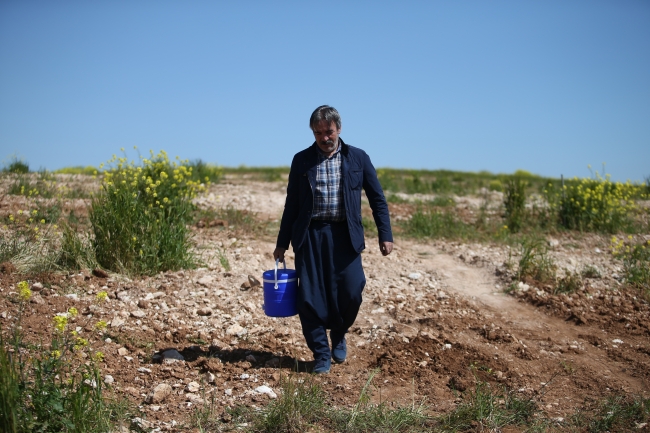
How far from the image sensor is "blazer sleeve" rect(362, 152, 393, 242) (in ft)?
14.2

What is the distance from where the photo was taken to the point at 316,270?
4.21 m

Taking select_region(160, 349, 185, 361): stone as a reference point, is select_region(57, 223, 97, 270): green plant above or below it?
above

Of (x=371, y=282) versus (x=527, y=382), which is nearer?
(x=527, y=382)

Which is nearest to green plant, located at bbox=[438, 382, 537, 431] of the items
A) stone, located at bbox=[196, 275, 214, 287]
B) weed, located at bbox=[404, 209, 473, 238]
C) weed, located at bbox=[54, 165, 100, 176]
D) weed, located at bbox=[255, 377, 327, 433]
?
weed, located at bbox=[255, 377, 327, 433]

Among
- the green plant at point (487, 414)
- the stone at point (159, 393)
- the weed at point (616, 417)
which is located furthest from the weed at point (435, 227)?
the stone at point (159, 393)

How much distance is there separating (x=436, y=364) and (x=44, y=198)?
625 cm

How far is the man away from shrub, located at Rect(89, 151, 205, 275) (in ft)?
7.31

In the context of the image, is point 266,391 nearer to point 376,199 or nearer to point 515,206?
point 376,199

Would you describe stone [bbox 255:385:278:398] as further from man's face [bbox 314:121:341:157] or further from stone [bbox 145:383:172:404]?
man's face [bbox 314:121:341:157]

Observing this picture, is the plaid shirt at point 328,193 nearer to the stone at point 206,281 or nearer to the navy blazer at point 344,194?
the navy blazer at point 344,194

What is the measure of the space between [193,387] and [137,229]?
2.44 metres

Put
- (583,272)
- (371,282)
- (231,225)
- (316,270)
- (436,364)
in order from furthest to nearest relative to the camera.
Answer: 1. (231,225)
2. (583,272)
3. (371,282)
4. (436,364)
5. (316,270)

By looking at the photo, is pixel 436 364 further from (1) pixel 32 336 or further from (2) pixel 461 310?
(1) pixel 32 336

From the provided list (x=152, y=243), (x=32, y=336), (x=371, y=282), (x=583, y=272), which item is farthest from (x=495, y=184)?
(x=32, y=336)
